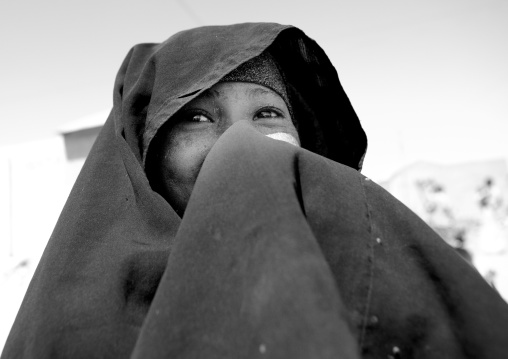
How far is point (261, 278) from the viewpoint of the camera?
624 millimetres

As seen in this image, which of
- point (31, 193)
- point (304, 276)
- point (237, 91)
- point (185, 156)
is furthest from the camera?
point (31, 193)

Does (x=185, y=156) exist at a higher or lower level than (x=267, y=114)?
lower

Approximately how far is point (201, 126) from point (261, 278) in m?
0.78

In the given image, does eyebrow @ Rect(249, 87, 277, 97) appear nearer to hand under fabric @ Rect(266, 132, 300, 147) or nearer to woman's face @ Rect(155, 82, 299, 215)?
woman's face @ Rect(155, 82, 299, 215)

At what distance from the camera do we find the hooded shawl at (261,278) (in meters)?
0.60

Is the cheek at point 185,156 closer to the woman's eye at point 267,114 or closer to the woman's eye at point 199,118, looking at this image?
the woman's eye at point 199,118

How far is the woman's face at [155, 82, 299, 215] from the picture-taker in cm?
125

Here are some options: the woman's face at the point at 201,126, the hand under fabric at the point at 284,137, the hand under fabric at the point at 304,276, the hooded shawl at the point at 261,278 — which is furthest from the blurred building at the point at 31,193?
the hand under fabric at the point at 304,276

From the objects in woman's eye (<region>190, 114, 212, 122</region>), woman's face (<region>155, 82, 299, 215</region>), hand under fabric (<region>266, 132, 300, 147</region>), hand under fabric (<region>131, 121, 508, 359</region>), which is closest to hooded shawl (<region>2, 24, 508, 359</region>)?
hand under fabric (<region>131, 121, 508, 359</region>)

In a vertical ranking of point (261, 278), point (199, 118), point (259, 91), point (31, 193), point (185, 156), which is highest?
point (259, 91)

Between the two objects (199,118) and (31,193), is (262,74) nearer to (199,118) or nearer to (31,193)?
(199,118)

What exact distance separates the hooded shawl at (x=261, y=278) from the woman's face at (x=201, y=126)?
0.20m

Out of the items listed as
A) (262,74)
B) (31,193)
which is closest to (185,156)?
(262,74)

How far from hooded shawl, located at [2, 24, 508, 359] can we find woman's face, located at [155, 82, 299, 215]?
7.7 inches
